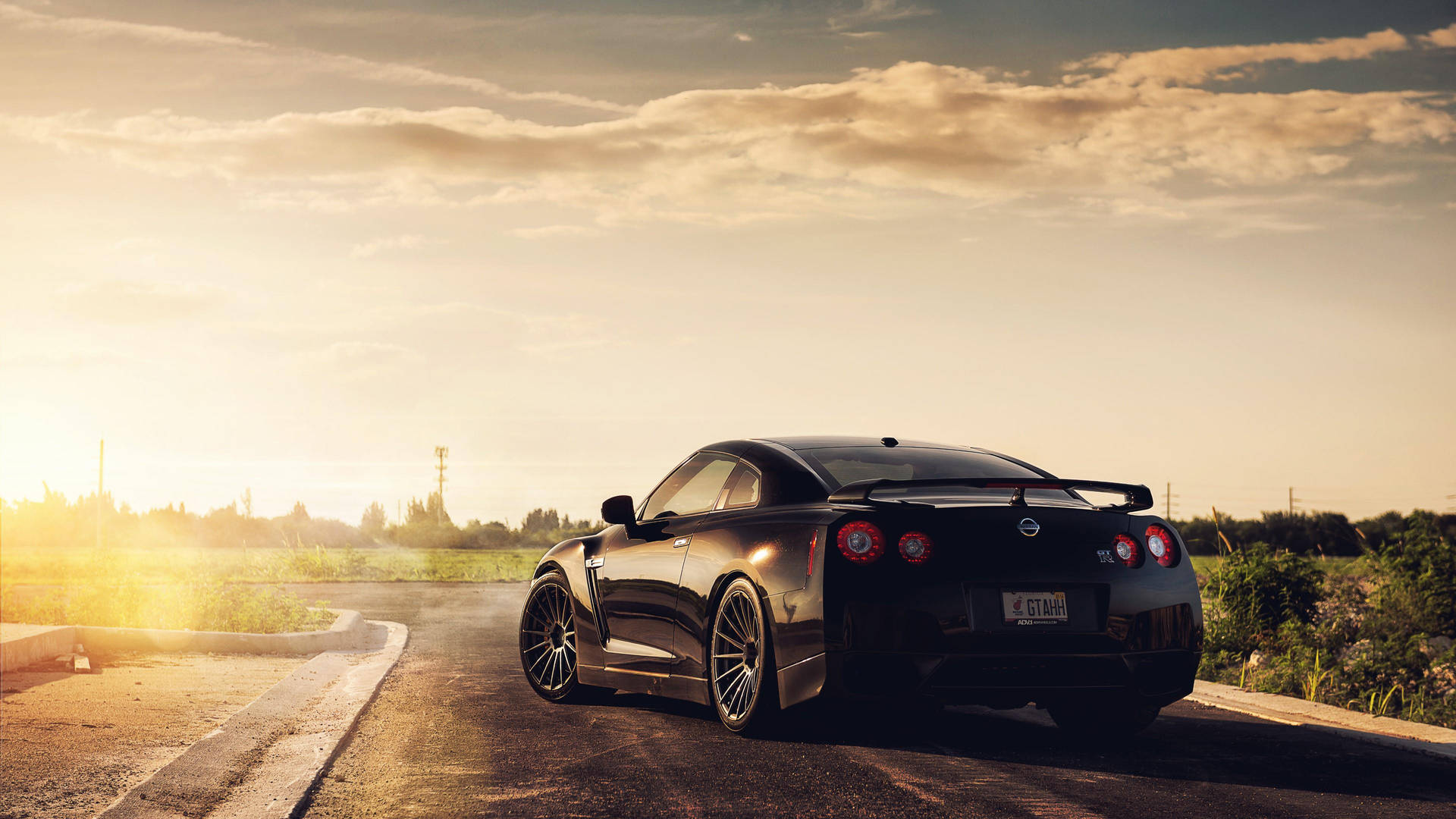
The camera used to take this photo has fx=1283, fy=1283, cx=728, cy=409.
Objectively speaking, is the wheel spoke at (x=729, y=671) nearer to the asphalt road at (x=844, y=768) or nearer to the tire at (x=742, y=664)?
the tire at (x=742, y=664)

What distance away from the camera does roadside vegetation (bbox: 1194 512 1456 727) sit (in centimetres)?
1233

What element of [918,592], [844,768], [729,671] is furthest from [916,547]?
[729,671]

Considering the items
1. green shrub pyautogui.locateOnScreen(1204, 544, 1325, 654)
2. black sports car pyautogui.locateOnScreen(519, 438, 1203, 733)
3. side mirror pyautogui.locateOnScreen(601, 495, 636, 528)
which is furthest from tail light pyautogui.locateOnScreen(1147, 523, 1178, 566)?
green shrub pyautogui.locateOnScreen(1204, 544, 1325, 654)

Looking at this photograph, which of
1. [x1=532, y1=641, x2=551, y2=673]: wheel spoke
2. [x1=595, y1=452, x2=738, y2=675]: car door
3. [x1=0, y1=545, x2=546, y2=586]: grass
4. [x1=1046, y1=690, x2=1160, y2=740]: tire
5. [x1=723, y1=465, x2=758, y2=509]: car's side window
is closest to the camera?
[x1=1046, y1=690, x2=1160, y2=740]: tire

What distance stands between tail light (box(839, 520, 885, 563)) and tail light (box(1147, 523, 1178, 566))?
4.68ft

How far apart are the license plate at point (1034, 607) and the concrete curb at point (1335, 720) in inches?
79.0

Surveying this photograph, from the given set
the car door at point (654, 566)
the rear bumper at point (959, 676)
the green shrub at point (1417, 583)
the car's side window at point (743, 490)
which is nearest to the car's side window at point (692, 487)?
the car door at point (654, 566)

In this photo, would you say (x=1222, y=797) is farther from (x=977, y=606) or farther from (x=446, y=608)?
(x=446, y=608)

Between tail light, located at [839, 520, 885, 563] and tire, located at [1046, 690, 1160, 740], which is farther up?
tail light, located at [839, 520, 885, 563]

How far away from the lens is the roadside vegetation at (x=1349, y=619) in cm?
1233

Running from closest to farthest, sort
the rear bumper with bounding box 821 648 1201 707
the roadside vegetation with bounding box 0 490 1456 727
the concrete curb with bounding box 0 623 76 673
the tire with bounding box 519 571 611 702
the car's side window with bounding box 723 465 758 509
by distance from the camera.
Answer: the rear bumper with bounding box 821 648 1201 707 → the car's side window with bounding box 723 465 758 509 → the tire with bounding box 519 571 611 702 → the concrete curb with bounding box 0 623 76 673 → the roadside vegetation with bounding box 0 490 1456 727

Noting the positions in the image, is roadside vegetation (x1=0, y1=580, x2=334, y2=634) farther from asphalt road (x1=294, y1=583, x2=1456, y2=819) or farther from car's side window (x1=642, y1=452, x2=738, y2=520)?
car's side window (x1=642, y1=452, x2=738, y2=520)

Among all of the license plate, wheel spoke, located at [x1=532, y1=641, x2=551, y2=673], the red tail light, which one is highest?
the red tail light

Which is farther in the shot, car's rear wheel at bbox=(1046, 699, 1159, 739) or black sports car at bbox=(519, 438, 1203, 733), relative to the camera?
car's rear wheel at bbox=(1046, 699, 1159, 739)
